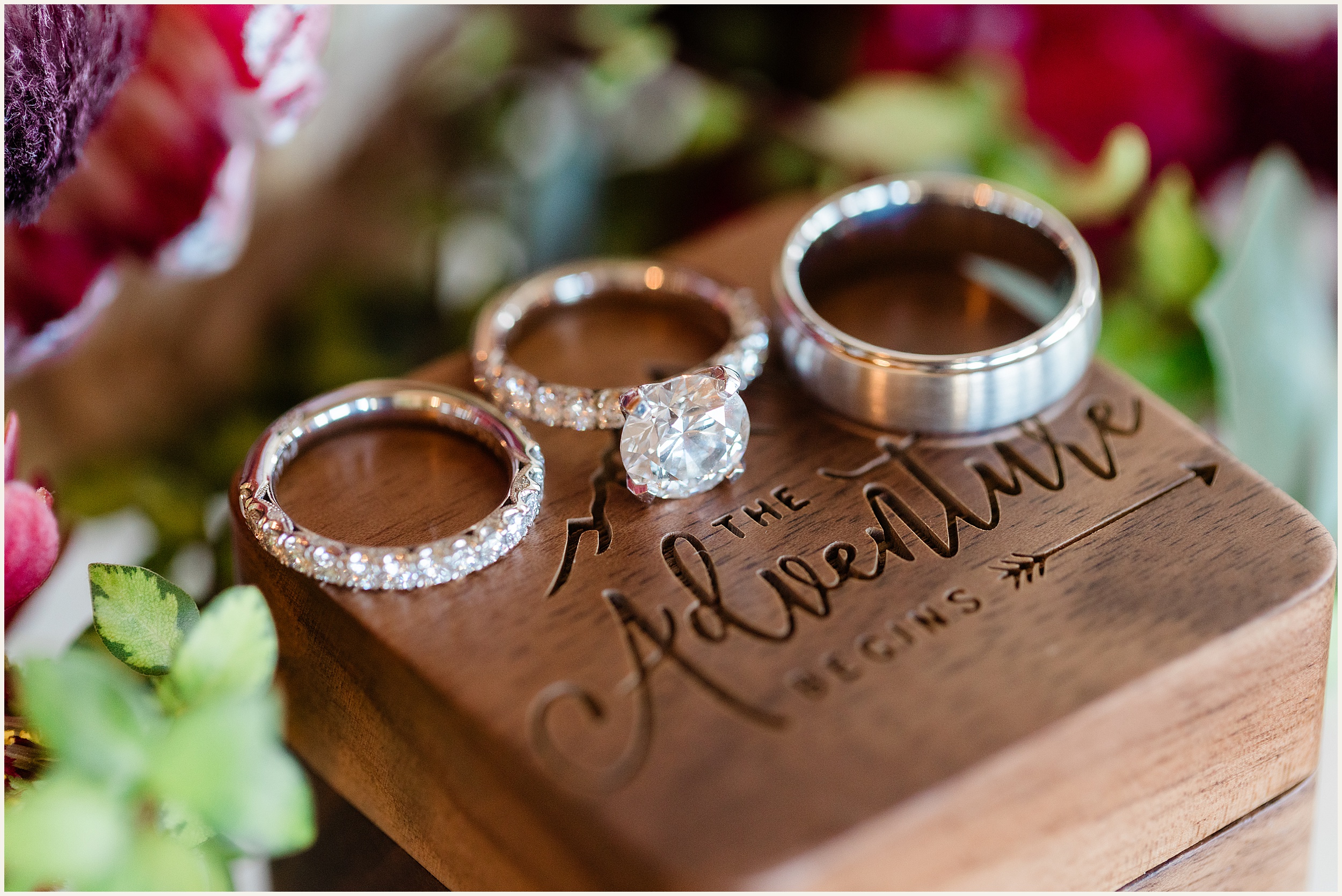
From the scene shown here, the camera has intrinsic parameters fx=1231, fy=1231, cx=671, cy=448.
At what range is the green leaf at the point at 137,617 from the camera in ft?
1.45

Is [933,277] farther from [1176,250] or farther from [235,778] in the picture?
[235,778]

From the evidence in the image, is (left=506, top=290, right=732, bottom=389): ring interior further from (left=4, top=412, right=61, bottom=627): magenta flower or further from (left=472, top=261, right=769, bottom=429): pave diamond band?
(left=4, top=412, right=61, bottom=627): magenta flower

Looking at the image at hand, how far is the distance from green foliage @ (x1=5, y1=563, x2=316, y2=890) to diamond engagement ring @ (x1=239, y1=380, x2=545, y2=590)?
6cm

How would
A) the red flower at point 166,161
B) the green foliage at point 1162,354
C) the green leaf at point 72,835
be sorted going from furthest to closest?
the green foliage at point 1162,354 < the red flower at point 166,161 < the green leaf at point 72,835

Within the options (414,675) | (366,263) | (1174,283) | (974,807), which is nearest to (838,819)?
(974,807)

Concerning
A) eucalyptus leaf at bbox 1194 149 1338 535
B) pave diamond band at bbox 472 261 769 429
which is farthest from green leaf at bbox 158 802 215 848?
eucalyptus leaf at bbox 1194 149 1338 535

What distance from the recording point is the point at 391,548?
0.48m

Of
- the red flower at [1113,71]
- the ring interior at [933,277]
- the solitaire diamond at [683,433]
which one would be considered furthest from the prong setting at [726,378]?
the red flower at [1113,71]

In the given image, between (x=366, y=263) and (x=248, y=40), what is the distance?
1.15 feet

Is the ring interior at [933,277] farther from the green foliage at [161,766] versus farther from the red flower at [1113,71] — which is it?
the green foliage at [161,766]

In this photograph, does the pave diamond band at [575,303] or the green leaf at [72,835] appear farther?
the pave diamond band at [575,303]

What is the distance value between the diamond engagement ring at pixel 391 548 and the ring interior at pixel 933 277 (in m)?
0.18

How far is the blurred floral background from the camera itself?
61cm

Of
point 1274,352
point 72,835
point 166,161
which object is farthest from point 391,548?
point 1274,352
